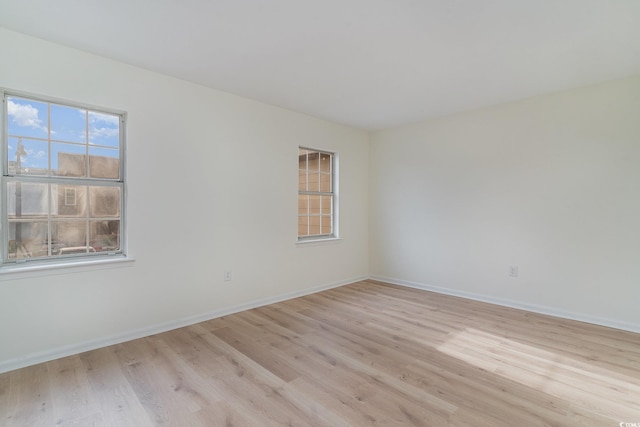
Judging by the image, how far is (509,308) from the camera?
359 centimetres

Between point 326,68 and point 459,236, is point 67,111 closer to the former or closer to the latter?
point 326,68

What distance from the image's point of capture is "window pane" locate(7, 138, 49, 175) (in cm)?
227

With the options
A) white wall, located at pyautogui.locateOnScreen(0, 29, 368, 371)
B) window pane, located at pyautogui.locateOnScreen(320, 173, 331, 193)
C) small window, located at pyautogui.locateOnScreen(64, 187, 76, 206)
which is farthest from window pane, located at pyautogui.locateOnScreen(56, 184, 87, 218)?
window pane, located at pyautogui.locateOnScreen(320, 173, 331, 193)

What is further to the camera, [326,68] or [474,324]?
[474,324]

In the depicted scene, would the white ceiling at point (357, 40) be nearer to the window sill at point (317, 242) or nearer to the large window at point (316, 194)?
the large window at point (316, 194)

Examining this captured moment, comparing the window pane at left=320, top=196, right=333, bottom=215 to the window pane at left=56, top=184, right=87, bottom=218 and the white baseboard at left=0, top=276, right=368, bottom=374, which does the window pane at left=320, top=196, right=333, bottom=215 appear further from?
the window pane at left=56, top=184, right=87, bottom=218

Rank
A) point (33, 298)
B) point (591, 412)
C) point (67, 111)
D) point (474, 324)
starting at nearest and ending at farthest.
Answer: point (591, 412), point (33, 298), point (67, 111), point (474, 324)

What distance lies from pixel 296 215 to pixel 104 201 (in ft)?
6.98

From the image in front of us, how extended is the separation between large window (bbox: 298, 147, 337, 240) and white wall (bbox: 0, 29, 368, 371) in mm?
240

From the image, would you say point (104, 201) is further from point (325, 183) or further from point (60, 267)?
point (325, 183)

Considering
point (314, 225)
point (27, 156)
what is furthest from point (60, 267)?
point (314, 225)

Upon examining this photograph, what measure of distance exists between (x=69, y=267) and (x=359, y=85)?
3.09 metres

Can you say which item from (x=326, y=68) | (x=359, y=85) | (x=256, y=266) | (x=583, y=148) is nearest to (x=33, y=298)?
(x=256, y=266)

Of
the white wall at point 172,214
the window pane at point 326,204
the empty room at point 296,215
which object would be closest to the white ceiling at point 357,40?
the empty room at point 296,215
